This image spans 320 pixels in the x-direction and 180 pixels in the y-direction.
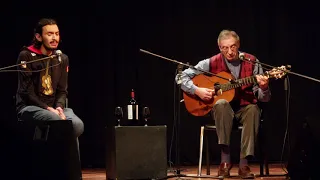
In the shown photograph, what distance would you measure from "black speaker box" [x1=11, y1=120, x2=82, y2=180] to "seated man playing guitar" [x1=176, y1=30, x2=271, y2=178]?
6.37 ft

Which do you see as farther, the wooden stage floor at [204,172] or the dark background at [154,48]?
the dark background at [154,48]

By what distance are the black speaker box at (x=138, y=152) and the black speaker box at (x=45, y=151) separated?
4.53 ft

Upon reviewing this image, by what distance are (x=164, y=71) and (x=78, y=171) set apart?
307 centimetres

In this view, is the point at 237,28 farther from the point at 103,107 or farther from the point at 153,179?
the point at 153,179

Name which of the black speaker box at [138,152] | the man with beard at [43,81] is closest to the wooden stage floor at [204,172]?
the black speaker box at [138,152]

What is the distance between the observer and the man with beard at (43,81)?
4031 mm

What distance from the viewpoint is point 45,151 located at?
8.63ft

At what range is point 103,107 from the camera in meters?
5.57

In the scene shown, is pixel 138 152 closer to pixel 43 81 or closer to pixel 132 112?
pixel 132 112

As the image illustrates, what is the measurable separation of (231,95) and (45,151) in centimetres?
232

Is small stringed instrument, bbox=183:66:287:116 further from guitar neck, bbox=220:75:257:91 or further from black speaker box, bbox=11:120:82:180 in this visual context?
black speaker box, bbox=11:120:82:180

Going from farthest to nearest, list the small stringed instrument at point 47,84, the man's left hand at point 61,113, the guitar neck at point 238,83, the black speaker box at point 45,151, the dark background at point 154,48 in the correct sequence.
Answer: the dark background at point 154,48 → the guitar neck at point 238,83 → the small stringed instrument at point 47,84 → the man's left hand at point 61,113 → the black speaker box at point 45,151

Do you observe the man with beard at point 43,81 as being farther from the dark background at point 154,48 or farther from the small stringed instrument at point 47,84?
the dark background at point 154,48

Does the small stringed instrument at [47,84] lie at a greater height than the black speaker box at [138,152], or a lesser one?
greater
